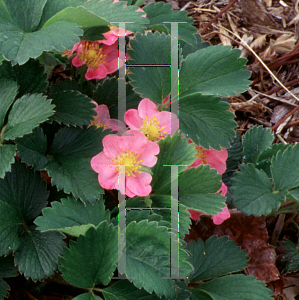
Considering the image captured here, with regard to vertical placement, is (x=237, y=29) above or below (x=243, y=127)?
above

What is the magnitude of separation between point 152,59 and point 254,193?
0.44m

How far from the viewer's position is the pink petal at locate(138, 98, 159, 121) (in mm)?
923

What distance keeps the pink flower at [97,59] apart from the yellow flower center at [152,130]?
0.21m

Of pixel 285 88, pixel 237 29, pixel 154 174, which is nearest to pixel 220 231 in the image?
pixel 154 174

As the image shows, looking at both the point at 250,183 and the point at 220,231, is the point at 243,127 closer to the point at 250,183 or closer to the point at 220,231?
the point at 220,231

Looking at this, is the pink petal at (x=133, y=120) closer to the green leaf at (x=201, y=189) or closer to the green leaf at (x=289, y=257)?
the green leaf at (x=201, y=189)

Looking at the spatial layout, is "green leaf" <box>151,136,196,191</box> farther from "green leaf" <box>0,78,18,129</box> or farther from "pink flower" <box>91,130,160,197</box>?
"green leaf" <box>0,78,18,129</box>

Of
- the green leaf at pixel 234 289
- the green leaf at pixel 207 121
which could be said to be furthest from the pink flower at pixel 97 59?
the green leaf at pixel 234 289

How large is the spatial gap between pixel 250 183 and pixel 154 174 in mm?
261

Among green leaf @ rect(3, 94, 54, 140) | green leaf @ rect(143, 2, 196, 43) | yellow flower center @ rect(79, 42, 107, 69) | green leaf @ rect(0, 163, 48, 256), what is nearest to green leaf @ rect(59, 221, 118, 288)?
green leaf @ rect(0, 163, 48, 256)

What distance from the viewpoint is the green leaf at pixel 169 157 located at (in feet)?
2.77

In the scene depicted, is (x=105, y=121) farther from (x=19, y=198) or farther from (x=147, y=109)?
(x=19, y=198)

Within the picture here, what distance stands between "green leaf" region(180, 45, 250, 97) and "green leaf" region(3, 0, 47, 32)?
14.8 inches

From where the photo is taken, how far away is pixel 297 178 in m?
0.93
